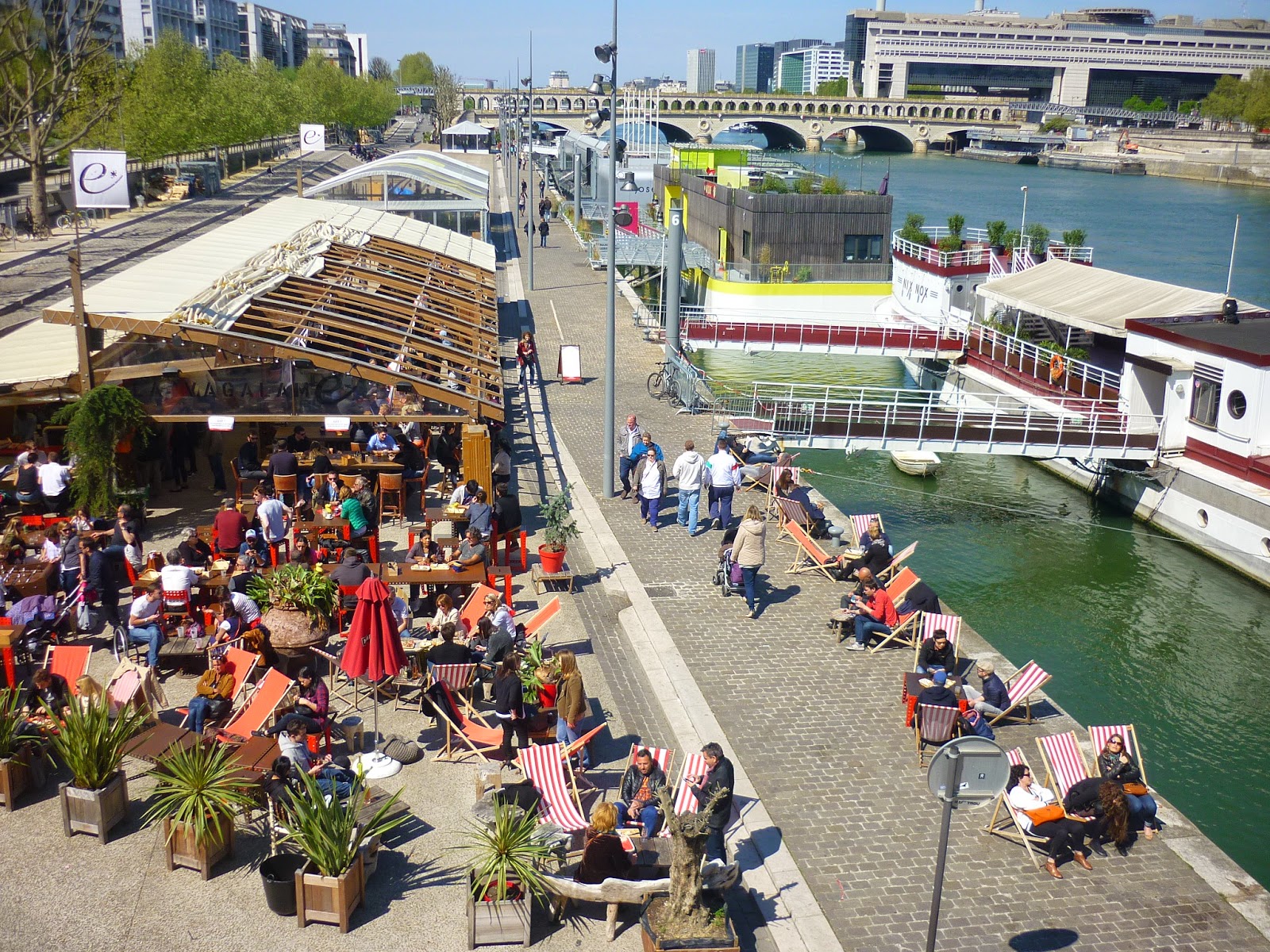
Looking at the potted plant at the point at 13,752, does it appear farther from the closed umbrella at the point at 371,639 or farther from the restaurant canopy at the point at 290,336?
the restaurant canopy at the point at 290,336

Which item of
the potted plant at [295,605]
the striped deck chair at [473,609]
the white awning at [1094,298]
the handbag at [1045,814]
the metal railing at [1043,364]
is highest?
the white awning at [1094,298]

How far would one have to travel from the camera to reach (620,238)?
129 ft

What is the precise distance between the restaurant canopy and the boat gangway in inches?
212

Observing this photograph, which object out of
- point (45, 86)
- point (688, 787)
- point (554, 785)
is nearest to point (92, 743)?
point (554, 785)

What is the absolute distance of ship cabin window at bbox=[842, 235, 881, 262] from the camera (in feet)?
123

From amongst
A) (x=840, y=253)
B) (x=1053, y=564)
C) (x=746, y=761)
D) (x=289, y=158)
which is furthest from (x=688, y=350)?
(x=289, y=158)

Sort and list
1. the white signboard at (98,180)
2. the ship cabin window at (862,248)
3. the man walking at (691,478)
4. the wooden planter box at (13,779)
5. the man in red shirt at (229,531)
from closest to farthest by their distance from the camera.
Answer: the wooden planter box at (13,779), the man in red shirt at (229,531), the man walking at (691,478), the white signboard at (98,180), the ship cabin window at (862,248)

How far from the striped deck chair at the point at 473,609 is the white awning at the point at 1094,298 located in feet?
52.1

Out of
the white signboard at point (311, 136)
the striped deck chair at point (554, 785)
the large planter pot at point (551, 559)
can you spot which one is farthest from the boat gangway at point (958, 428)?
the white signboard at point (311, 136)

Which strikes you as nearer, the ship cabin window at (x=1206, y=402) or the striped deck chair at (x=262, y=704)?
the striped deck chair at (x=262, y=704)

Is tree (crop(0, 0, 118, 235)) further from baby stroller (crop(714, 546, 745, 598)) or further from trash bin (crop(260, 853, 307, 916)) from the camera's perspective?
trash bin (crop(260, 853, 307, 916))

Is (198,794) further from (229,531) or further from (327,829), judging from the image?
(229,531)

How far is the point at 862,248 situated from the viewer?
123 feet

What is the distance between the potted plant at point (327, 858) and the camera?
25.9 ft
